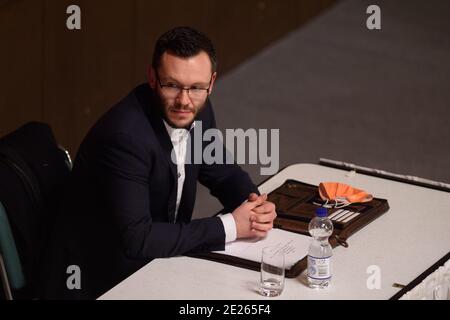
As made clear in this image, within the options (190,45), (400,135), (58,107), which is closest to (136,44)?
(58,107)

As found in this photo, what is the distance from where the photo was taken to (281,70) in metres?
6.73

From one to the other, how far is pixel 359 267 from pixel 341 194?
1.55 feet

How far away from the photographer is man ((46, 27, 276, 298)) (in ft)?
10.4

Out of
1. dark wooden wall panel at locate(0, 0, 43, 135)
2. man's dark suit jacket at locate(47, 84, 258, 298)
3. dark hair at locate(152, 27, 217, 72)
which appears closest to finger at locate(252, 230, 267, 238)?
man's dark suit jacket at locate(47, 84, 258, 298)

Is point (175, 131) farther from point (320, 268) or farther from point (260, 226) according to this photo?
point (320, 268)

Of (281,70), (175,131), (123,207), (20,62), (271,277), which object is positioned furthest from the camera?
(281,70)

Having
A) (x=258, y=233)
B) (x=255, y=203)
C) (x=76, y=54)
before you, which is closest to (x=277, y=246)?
(x=258, y=233)

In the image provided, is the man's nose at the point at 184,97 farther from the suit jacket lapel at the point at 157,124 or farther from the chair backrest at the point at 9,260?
the chair backrest at the point at 9,260

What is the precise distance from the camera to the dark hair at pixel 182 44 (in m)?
3.18

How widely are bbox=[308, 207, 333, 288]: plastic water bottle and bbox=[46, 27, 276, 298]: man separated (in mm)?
173

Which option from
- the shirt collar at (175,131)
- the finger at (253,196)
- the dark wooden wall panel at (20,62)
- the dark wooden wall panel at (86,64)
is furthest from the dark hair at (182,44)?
the dark wooden wall panel at (86,64)

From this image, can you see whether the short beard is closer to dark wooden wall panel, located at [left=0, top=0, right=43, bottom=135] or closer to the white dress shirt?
the white dress shirt

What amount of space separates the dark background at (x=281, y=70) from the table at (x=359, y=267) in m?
1.79
